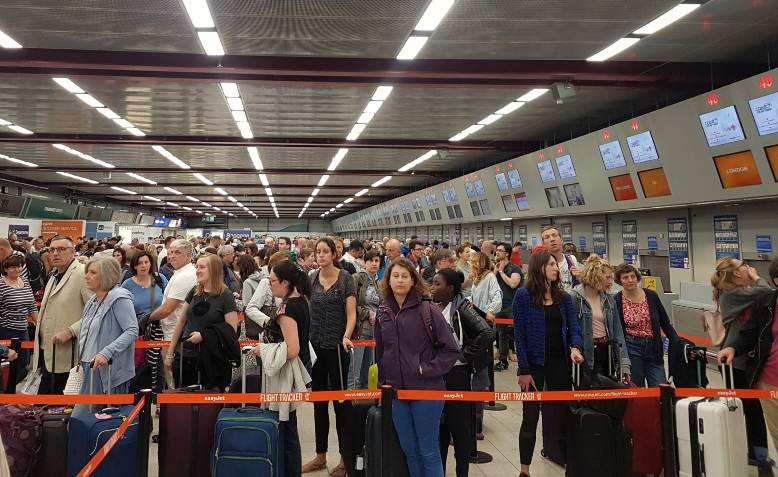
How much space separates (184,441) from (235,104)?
7983 mm

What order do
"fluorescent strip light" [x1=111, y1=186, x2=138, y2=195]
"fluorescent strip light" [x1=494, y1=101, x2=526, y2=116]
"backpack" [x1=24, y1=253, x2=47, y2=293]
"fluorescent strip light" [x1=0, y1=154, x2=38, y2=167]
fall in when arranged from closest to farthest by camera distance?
1. "backpack" [x1=24, y1=253, x2=47, y2=293]
2. "fluorescent strip light" [x1=494, y1=101, x2=526, y2=116]
3. "fluorescent strip light" [x1=0, y1=154, x2=38, y2=167]
4. "fluorescent strip light" [x1=111, y1=186, x2=138, y2=195]

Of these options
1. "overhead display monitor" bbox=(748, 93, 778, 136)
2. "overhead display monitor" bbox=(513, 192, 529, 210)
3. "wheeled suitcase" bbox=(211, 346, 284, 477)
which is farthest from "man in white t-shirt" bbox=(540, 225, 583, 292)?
"overhead display monitor" bbox=(513, 192, 529, 210)

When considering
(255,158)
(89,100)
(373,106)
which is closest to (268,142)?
(255,158)

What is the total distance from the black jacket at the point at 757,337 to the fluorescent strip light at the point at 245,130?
10.4m

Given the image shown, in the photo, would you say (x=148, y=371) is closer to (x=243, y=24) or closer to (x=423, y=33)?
(x=243, y=24)

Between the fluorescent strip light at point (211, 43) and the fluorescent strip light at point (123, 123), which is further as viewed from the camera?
the fluorescent strip light at point (123, 123)

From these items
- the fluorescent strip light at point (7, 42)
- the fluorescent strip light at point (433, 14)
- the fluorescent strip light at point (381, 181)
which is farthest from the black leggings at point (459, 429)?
the fluorescent strip light at point (381, 181)

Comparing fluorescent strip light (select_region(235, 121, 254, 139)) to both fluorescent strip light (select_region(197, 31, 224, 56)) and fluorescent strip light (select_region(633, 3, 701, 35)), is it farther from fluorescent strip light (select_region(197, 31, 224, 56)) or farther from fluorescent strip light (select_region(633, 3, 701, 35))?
fluorescent strip light (select_region(633, 3, 701, 35))

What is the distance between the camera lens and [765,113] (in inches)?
249

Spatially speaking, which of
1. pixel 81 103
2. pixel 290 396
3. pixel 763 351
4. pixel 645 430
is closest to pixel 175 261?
pixel 290 396

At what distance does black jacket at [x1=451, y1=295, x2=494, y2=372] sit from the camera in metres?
3.70

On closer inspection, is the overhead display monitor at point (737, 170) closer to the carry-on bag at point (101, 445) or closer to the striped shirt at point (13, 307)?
the carry-on bag at point (101, 445)

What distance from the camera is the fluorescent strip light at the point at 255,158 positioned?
14766mm

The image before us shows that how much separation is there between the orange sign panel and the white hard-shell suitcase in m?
21.8
